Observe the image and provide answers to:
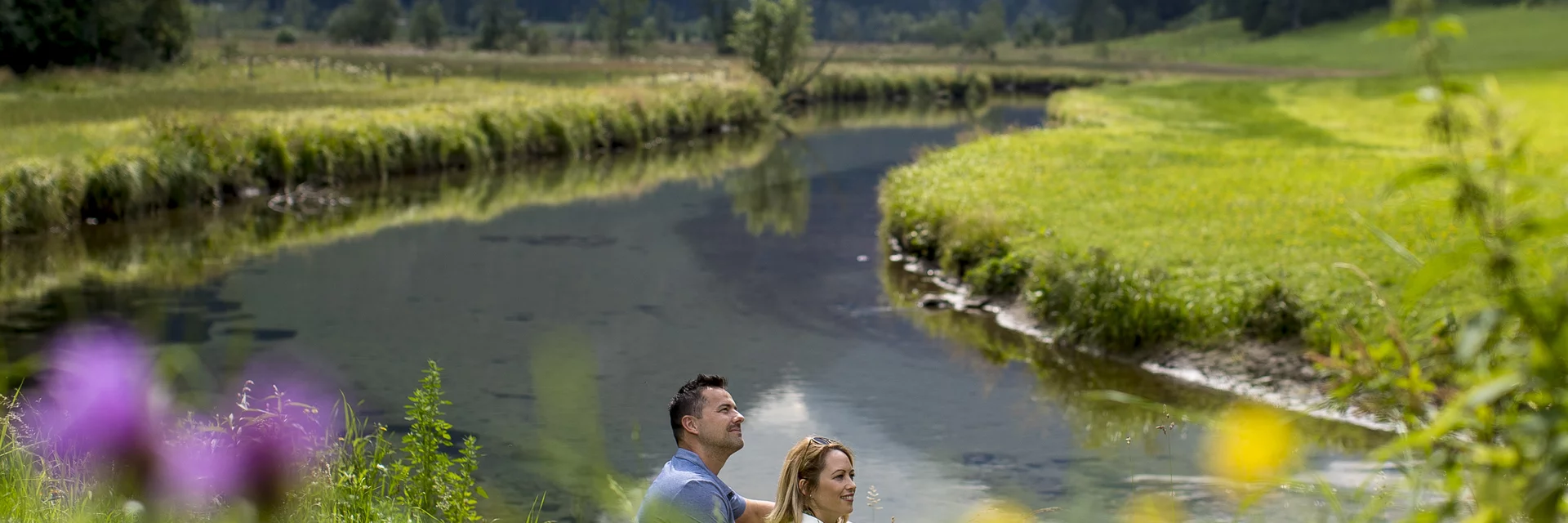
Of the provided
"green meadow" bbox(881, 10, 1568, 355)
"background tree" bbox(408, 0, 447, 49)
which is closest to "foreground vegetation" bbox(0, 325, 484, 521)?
"green meadow" bbox(881, 10, 1568, 355)

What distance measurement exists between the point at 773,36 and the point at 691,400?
2363 inches

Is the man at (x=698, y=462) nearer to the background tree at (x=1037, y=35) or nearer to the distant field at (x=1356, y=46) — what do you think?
the distant field at (x=1356, y=46)

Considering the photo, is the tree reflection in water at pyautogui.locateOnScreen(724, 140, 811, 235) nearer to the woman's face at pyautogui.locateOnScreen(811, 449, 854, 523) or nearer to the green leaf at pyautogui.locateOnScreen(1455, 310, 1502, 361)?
the woman's face at pyautogui.locateOnScreen(811, 449, 854, 523)

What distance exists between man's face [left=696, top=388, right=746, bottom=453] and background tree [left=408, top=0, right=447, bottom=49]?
106m

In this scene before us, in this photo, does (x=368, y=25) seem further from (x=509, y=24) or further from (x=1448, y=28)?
(x=1448, y=28)

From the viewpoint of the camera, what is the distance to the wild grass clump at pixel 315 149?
77.0 feet

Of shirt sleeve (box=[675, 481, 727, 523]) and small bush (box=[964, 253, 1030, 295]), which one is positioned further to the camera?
small bush (box=[964, 253, 1030, 295])

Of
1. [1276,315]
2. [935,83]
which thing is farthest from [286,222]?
[935,83]

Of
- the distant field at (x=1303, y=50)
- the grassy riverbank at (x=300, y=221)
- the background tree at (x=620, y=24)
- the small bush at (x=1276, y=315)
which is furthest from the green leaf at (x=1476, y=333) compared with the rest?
the background tree at (x=620, y=24)

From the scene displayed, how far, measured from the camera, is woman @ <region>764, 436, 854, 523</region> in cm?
572

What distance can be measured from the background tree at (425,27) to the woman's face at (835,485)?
106584 mm

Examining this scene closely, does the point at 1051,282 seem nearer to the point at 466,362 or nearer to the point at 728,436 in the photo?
the point at 466,362

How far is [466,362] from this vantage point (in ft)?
48.8

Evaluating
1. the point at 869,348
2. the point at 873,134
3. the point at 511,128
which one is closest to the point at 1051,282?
the point at 869,348
